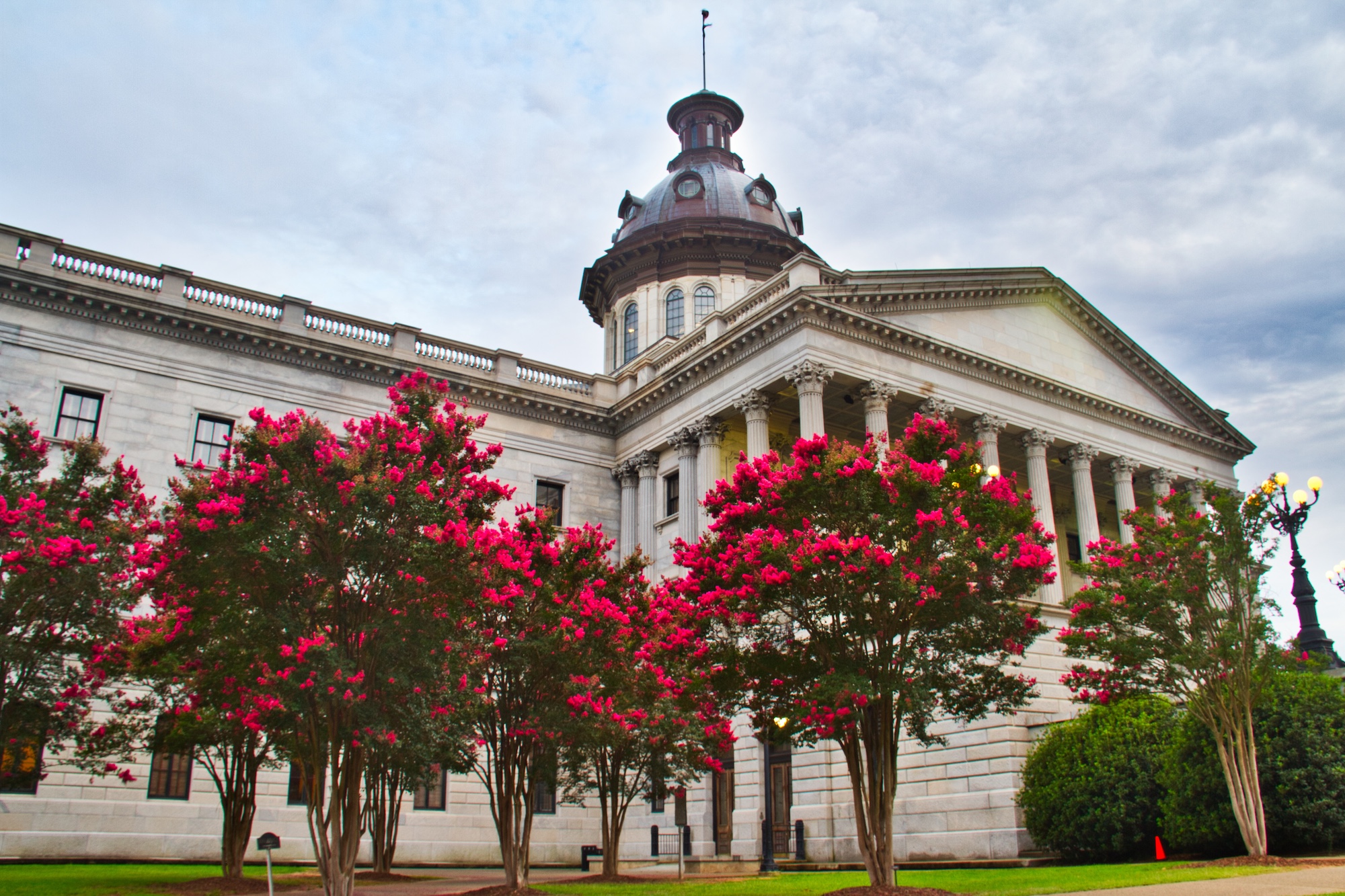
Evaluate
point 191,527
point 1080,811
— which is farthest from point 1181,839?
point 191,527

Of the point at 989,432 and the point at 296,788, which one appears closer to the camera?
the point at 296,788

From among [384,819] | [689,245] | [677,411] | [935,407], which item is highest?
[689,245]

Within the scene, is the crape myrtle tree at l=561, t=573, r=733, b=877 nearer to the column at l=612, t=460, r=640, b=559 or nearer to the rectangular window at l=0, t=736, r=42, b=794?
the rectangular window at l=0, t=736, r=42, b=794

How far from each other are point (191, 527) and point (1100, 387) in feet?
118

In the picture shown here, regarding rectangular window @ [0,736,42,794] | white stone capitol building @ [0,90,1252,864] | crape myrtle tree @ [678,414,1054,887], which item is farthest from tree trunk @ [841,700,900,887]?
Result: rectangular window @ [0,736,42,794]

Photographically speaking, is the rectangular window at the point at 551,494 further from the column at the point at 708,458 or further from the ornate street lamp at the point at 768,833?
the ornate street lamp at the point at 768,833

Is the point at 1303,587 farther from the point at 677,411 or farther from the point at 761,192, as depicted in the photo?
the point at 761,192

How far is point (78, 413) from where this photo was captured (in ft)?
102

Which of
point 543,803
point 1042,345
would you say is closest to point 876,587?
point 543,803

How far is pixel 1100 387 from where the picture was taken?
4094cm

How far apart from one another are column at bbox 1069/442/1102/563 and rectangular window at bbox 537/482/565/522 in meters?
19.0

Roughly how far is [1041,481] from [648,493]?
1437 cm

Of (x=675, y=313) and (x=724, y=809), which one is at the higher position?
(x=675, y=313)

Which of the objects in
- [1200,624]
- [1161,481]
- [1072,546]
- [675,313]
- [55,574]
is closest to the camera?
[55,574]
